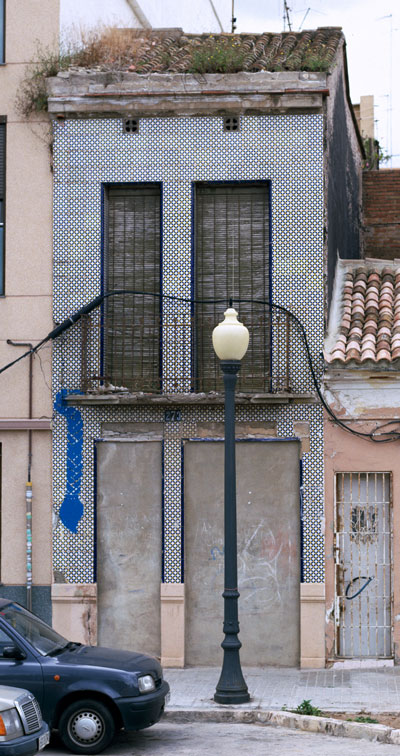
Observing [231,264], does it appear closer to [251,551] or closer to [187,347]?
[187,347]

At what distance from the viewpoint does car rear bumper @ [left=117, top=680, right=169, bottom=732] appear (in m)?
10.8

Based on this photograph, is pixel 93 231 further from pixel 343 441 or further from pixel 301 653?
pixel 301 653

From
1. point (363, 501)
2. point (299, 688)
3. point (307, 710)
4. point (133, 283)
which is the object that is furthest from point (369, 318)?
point (307, 710)

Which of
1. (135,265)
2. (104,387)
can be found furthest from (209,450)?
(135,265)

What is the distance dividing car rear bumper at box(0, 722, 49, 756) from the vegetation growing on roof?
967cm

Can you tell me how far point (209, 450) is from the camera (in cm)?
1555

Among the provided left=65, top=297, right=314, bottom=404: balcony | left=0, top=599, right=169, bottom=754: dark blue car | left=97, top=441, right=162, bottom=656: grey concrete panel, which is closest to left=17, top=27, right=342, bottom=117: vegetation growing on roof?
left=65, top=297, right=314, bottom=404: balcony

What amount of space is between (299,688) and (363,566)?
2198 millimetres

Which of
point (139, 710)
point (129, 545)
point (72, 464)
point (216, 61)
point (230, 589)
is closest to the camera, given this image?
point (139, 710)

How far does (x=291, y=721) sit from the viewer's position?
11.9 m

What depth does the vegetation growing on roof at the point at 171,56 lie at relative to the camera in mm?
15766

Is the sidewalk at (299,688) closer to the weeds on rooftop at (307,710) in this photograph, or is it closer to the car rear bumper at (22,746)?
the weeds on rooftop at (307,710)

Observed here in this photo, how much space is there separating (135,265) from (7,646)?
6.70 meters

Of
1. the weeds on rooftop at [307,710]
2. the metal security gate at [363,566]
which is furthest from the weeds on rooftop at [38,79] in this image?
the weeds on rooftop at [307,710]
